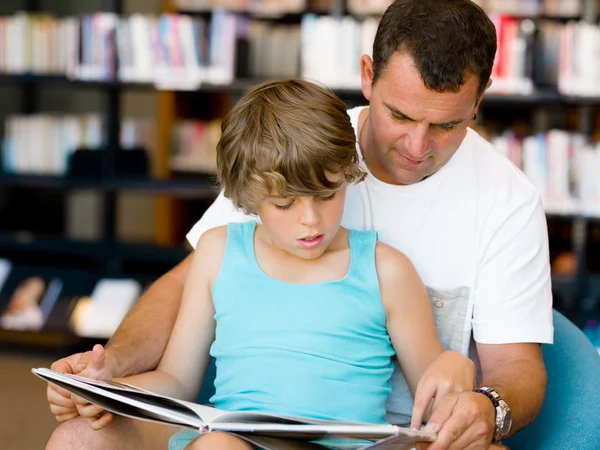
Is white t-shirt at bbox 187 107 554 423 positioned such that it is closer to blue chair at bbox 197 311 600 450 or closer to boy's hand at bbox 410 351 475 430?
blue chair at bbox 197 311 600 450

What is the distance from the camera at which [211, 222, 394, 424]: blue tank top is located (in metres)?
1.65

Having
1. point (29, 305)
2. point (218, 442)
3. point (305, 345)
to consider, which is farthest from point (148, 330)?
point (29, 305)

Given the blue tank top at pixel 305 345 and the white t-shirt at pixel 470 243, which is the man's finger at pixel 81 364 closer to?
the blue tank top at pixel 305 345

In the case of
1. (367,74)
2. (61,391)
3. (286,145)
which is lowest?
(61,391)

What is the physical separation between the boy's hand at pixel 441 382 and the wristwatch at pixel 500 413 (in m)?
0.05

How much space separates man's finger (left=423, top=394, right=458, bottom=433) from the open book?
0.09 feet

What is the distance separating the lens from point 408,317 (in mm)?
1684

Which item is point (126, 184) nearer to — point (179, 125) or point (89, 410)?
point (179, 125)

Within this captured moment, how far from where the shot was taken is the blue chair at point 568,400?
1717mm

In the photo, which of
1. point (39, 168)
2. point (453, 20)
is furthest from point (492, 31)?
point (39, 168)

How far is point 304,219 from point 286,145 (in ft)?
0.44

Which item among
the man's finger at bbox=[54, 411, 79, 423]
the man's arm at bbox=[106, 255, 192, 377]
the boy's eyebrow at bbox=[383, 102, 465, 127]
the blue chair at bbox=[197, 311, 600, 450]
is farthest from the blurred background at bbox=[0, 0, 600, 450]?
the boy's eyebrow at bbox=[383, 102, 465, 127]

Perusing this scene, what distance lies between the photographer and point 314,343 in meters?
1.67

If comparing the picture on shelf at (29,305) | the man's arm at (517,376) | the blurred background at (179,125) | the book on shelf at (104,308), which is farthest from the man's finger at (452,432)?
the picture on shelf at (29,305)
